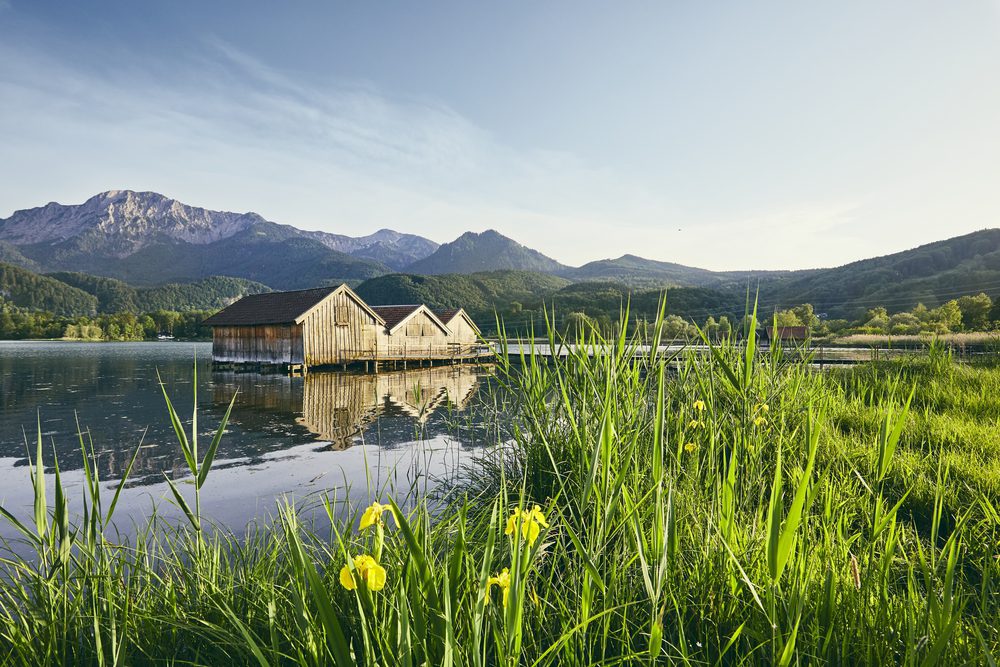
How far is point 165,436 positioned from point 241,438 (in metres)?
1.67

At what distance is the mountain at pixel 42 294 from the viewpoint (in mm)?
164750

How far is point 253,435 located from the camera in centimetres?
1280

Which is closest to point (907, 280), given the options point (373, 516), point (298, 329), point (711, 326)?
point (298, 329)

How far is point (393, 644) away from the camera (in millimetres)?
1567

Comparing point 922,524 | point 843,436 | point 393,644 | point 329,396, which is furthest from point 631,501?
point 329,396

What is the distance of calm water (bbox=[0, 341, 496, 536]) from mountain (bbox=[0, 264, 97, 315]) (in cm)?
17813

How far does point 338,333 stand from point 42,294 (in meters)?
190

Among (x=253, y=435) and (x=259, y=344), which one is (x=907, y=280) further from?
(x=253, y=435)

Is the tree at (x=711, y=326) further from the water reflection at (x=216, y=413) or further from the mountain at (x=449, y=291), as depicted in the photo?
the mountain at (x=449, y=291)

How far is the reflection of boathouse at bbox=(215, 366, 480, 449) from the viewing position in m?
14.4

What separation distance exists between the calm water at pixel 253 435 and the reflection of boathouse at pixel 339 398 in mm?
63

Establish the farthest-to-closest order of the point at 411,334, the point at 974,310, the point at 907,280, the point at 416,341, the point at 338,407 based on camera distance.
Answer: the point at 907,280, the point at 974,310, the point at 416,341, the point at 411,334, the point at 338,407

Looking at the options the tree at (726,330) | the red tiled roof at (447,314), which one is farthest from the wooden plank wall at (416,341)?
the tree at (726,330)

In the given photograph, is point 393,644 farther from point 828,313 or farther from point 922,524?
point 828,313
